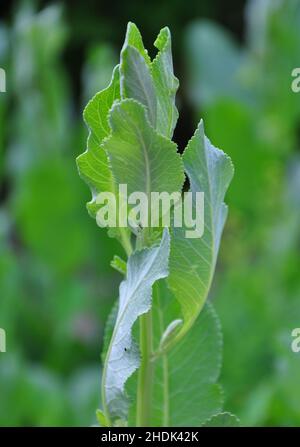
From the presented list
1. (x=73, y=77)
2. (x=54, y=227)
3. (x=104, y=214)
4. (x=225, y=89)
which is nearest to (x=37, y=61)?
(x=54, y=227)

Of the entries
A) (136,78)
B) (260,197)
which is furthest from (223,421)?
(260,197)

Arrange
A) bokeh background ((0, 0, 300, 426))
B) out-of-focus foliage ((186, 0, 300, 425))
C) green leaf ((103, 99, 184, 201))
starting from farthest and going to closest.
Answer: bokeh background ((0, 0, 300, 426))
out-of-focus foliage ((186, 0, 300, 425))
green leaf ((103, 99, 184, 201))

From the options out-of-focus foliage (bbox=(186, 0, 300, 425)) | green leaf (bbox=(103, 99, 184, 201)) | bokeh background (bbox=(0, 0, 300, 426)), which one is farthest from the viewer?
bokeh background (bbox=(0, 0, 300, 426))

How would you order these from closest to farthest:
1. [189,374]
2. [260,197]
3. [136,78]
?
[136,78] < [189,374] < [260,197]

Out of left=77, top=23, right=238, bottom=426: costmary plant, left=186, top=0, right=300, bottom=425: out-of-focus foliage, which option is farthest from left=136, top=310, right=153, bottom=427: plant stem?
left=186, top=0, right=300, bottom=425: out-of-focus foliage

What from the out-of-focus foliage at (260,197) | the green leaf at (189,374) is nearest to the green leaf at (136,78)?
the green leaf at (189,374)

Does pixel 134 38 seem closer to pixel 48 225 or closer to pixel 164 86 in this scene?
pixel 164 86

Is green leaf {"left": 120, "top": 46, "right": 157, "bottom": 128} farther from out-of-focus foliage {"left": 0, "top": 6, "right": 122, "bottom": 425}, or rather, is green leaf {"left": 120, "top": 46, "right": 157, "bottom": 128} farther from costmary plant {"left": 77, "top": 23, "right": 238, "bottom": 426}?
out-of-focus foliage {"left": 0, "top": 6, "right": 122, "bottom": 425}
